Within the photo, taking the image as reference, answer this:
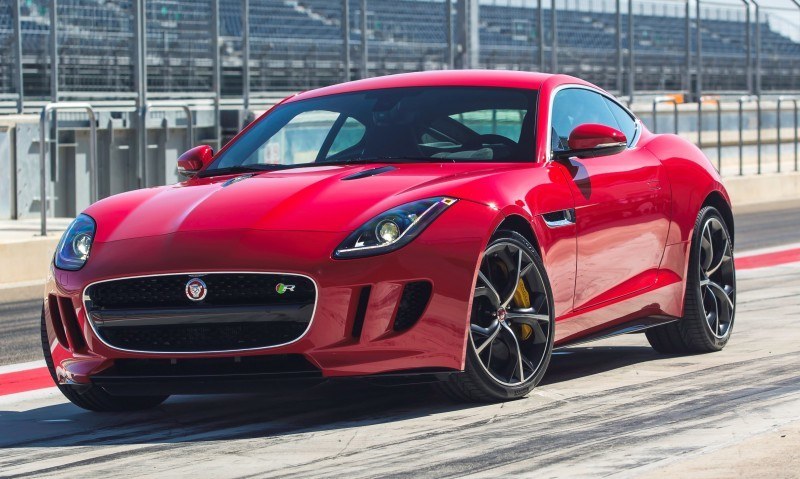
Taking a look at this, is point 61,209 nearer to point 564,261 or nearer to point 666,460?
point 564,261

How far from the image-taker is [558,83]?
7.55m

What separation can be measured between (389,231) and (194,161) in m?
1.89

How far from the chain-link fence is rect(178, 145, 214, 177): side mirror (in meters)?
9.15

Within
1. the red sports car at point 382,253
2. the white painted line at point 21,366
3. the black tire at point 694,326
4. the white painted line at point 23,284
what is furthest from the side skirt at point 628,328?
the white painted line at point 23,284

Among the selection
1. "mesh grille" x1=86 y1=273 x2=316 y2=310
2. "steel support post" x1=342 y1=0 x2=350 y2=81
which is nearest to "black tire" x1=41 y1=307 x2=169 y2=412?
"mesh grille" x1=86 y1=273 x2=316 y2=310

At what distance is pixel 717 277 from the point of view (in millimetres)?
8219

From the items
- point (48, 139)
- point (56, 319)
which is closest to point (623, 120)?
point (56, 319)

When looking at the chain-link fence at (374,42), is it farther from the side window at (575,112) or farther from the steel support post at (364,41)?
the side window at (575,112)

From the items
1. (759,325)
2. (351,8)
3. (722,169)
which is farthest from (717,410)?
(722,169)

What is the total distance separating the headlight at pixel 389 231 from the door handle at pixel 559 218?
2.55 feet

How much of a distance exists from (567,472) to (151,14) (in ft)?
43.5

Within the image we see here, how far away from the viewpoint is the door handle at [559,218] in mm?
6625

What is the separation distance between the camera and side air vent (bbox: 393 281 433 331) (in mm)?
5855

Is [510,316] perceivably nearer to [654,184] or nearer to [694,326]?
[654,184]
